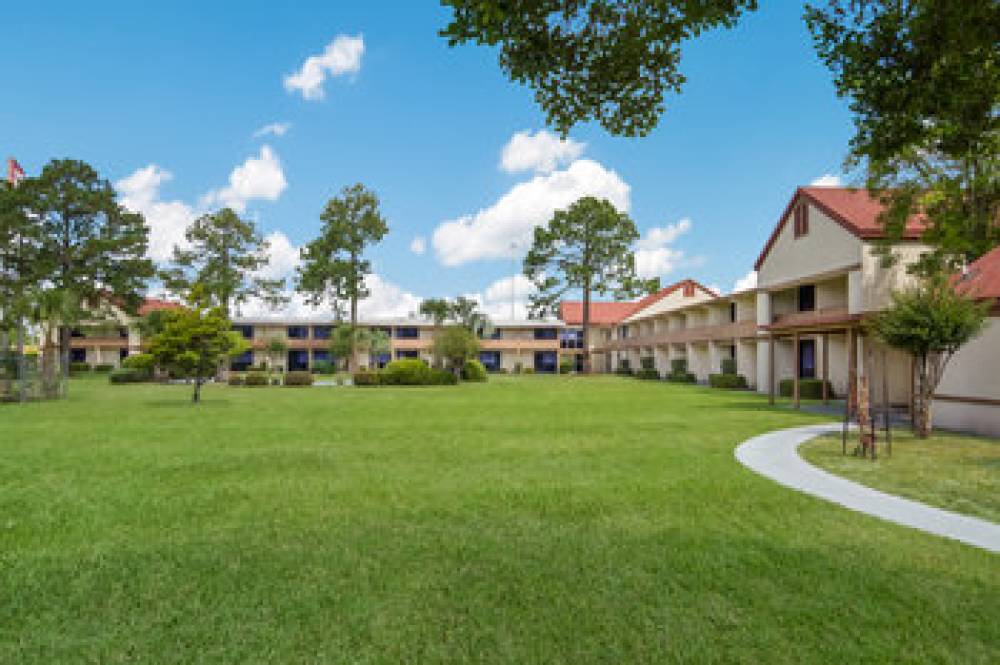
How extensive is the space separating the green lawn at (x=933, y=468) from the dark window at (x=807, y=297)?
14544mm

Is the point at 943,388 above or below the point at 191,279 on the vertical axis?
below

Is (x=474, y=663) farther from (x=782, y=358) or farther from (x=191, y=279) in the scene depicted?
(x=191, y=279)

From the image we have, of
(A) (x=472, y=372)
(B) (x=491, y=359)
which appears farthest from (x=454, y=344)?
(B) (x=491, y=359)

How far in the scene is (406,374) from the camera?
35469 millimetres

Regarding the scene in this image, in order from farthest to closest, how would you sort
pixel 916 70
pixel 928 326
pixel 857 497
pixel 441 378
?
pixel 441 378 → pixel 928 326 → pixel 857 497 → pixel 916 70

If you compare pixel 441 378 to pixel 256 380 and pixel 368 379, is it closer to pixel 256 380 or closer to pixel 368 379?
pixel 368 379

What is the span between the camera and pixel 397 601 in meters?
4.20

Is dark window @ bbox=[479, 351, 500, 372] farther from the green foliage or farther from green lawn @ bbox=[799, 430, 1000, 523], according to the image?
the green foliage

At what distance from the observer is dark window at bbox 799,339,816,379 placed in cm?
2804

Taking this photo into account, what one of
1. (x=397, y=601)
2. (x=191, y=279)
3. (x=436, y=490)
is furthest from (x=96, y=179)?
(x=397, y=601)

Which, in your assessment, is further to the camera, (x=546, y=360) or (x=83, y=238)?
(x=546, y=360)

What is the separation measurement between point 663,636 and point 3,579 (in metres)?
5.49

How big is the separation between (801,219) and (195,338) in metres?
28.2

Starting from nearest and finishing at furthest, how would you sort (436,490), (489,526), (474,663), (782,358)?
(474,663)
(489,526)
(436,490)
(782,358)
